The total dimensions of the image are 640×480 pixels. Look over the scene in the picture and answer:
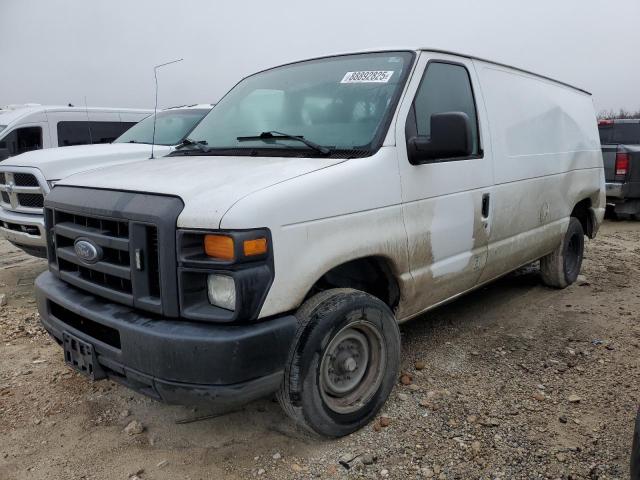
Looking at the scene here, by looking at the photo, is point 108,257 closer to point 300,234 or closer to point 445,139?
point 300,234

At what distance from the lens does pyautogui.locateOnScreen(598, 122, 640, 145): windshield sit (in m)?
11.0

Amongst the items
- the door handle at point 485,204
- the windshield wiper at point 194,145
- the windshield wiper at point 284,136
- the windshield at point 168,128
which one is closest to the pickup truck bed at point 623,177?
the door handle at point 485,204

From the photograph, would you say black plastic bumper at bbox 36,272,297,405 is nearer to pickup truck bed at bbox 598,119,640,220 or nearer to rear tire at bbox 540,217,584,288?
rear tire at bbox 540,217,584,288

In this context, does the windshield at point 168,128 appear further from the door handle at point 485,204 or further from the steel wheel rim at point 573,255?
the steel wheel rim at point 573,255

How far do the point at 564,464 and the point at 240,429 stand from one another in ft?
5.68

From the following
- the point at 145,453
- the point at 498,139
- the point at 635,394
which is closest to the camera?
the point at 145,453

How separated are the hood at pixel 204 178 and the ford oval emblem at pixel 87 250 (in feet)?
1.00

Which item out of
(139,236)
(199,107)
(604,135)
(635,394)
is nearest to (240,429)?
(139,236)

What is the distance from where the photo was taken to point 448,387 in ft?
11.3

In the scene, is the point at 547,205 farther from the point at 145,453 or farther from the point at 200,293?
the point at 145,453

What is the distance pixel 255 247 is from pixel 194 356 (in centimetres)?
54

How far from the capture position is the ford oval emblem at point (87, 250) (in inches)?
105

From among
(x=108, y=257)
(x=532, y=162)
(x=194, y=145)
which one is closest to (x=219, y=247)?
(x=108, y=257)

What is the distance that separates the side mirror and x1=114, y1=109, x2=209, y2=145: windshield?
436cm
